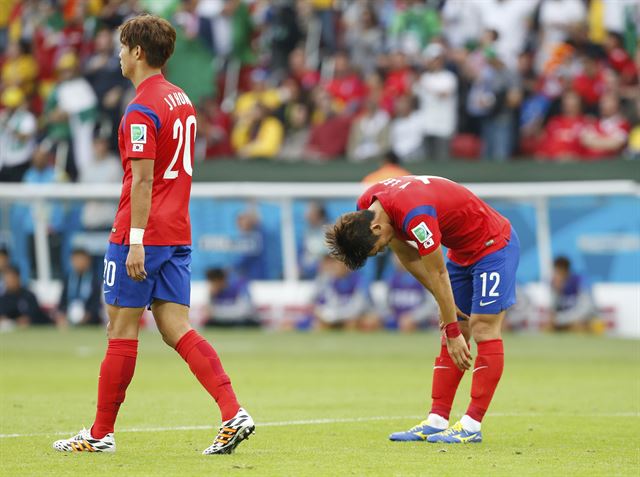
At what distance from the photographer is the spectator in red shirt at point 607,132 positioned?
65.6 feet

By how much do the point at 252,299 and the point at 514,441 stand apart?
12415mm

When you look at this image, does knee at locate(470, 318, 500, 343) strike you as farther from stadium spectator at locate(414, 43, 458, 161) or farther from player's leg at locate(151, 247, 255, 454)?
stadium spectator at locate(414, 43, 458, 161)

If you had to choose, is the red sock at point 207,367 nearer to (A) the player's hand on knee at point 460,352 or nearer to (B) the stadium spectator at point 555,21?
(A) the player's hand on knee at point 460,352

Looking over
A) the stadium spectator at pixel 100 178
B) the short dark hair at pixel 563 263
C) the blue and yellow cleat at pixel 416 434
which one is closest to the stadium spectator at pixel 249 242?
the stadium spectator at pixel 100 178

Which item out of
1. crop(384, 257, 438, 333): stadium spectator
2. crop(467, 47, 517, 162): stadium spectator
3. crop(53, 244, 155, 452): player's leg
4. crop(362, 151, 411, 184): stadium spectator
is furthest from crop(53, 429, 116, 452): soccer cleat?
crop(467, 47, 517, 162): stadium spectator

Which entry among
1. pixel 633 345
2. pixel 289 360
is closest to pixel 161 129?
pixel 289 360

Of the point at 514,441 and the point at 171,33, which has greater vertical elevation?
the point at 171,33

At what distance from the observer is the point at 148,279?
7.70m

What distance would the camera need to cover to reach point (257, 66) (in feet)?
80.5

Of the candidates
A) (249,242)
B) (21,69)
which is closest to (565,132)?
(249,242)

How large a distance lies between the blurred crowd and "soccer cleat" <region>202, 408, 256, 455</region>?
1339 cm

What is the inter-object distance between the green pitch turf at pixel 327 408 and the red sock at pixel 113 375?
0.27 metres

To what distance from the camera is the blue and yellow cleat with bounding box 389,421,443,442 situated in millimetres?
8656

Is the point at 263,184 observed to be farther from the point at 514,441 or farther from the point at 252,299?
the point at 514,441
